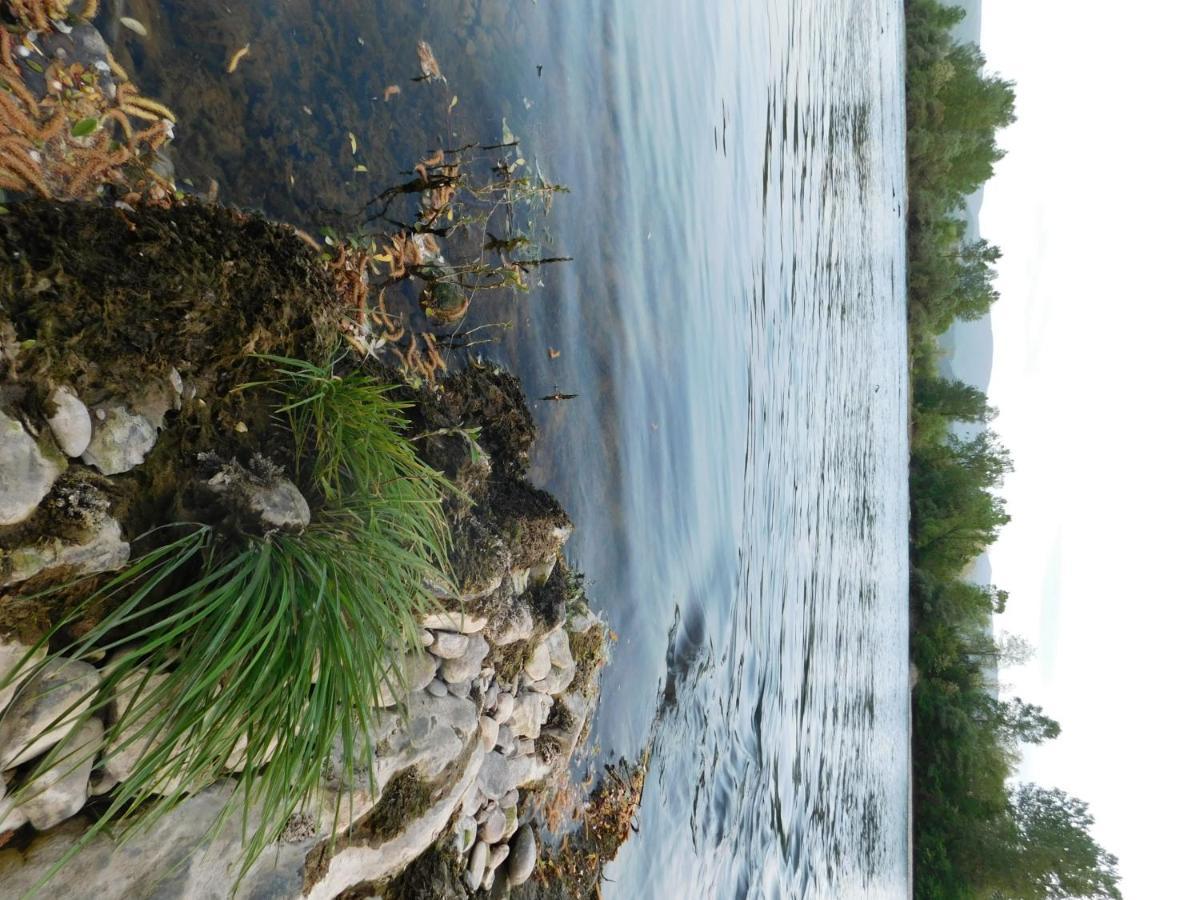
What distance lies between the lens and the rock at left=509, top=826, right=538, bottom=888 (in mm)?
4363

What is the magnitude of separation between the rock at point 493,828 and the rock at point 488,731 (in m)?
0.41

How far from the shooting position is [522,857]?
439 cm

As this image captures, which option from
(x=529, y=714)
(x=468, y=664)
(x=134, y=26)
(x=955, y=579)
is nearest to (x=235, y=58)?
(x=134, y=26)

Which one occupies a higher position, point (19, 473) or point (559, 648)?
point (559, 648)

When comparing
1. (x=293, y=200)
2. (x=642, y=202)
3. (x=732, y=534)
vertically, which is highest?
(x=642, y=202)

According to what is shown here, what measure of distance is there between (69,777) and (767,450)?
282 inches

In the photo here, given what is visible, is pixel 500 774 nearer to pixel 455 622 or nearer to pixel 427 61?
pixel 455 622

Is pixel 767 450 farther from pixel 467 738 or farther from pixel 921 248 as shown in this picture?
pixel 921 248

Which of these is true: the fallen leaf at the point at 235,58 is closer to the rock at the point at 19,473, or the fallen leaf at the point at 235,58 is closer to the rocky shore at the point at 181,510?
the rocky shore at the point at 181,510

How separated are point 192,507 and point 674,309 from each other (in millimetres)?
4493

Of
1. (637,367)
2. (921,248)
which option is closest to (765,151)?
(637,367)

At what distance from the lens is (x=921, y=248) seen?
21453mm

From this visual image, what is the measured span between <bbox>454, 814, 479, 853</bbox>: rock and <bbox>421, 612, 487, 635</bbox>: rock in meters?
1.03

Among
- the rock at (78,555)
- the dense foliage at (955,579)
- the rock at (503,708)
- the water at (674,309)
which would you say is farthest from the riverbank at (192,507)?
the dense foliage at (955,579)
